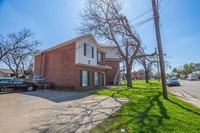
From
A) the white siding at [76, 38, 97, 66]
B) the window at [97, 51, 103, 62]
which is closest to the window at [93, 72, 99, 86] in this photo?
the white siding at [76, 38, 97, 66]

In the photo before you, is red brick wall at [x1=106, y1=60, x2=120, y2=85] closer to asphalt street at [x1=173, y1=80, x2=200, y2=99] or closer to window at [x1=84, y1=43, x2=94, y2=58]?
window at [x1=84, y1=43, x2=94, y2=58]

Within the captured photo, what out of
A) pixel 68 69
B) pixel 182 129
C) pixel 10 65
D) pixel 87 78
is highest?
pixel 10 65

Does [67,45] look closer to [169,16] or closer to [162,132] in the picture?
[169,16]

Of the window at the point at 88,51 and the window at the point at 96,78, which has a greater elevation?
the window at the point at 88,51

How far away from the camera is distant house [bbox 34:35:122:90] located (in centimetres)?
1459

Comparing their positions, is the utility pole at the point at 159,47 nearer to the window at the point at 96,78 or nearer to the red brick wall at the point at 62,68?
the red brick wall at the point at 62,68

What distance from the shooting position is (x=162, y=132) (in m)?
3.59

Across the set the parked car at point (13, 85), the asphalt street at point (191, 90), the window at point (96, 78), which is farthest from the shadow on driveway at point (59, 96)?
the asphalt street at point (191, 90)

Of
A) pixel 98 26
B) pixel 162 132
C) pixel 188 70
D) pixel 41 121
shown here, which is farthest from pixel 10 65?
pixel 188 70

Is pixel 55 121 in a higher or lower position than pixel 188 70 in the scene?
lower

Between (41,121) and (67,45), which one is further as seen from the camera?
(67,45)

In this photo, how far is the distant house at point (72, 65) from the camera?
14.6m

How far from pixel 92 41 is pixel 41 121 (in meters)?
14.3

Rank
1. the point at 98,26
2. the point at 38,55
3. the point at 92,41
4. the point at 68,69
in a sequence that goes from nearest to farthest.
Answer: the point at 68,69 → the point at 98,26 → the point at 92,41 → the point at 38,55
